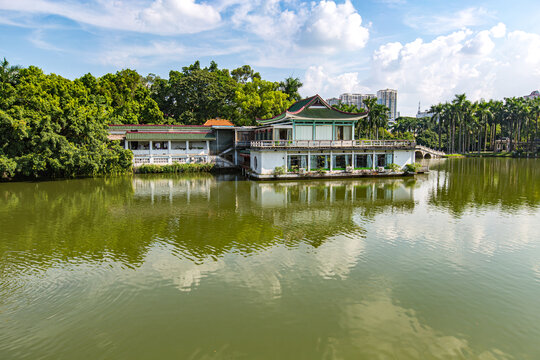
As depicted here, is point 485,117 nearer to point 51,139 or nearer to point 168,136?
point 168,136

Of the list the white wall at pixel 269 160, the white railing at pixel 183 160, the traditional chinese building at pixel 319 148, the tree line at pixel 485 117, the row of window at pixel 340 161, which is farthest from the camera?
the tree line at pixel 485 117

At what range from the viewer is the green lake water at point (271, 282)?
21.9 ft

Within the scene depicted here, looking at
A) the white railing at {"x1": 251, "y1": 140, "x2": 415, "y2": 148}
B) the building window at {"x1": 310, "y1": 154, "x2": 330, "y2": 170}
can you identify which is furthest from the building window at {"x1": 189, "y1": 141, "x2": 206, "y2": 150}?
the building window at {"x1": 310, "y1": 154, "x2": 330, "y2": 170}

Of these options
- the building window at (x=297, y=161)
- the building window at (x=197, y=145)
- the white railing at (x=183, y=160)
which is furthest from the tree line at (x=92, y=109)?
the building window at (x=297, y=161)

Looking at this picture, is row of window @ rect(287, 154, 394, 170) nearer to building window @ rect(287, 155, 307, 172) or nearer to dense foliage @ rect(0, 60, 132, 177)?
building window @ rect(287, 155, 307, 172)

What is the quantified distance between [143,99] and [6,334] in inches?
1877

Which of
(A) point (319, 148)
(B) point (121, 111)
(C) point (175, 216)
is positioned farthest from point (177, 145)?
(C) point (175, 216)

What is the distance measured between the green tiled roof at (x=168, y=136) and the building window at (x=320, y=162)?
43.0ft

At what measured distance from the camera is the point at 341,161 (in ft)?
108

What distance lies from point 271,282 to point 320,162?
24531 mm

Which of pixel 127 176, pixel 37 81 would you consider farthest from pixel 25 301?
pixel 37 81

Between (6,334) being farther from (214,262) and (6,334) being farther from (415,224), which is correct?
(415,224)

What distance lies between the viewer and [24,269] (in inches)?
398

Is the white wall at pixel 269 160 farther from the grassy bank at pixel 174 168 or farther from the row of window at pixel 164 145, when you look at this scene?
the row of window at pixel 164 145
